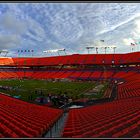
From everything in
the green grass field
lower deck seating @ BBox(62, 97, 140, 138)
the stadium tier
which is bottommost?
the green grass field

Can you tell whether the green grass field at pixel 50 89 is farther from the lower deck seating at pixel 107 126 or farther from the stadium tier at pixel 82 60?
the stadium tier at pixel 82 60

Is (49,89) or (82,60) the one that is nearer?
(49,89)

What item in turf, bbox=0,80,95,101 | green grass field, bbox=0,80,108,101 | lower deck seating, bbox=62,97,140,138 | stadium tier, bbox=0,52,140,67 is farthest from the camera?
stadium tier, bbox=0,52,140,67

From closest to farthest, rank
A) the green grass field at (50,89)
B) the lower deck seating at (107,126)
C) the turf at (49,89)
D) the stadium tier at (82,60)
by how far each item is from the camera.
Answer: the lower deck seating at (107,126), the green grass field at (50,89), the turf at (49,89), the stadium tier at (82,60)

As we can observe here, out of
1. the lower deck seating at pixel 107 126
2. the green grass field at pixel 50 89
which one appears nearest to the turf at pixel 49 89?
the green grass field at pixel 50 89

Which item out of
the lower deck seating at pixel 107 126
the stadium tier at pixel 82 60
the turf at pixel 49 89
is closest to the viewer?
the lower deck seating at pixel 107 126

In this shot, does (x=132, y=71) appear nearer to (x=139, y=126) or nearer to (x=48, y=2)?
(x=139, y=126)

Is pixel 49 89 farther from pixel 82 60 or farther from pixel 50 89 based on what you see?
pixel 82 60

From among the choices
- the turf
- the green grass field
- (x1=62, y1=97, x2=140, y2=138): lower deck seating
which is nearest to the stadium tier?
the green grass field

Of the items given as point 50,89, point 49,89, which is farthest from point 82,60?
point 49,89

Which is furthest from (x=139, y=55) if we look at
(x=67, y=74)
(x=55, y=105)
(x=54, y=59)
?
(x=55, y=105)

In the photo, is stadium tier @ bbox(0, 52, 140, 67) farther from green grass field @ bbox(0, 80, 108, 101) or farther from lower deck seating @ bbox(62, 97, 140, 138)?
lower deck seating @ bbox(62, 97, 140, 138)

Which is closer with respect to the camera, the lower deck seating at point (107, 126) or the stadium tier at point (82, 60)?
the lower deck seating at point (107, 126)

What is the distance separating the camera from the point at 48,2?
568cm
